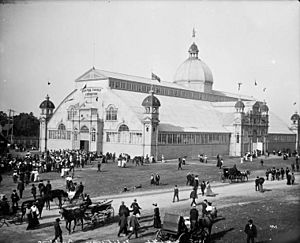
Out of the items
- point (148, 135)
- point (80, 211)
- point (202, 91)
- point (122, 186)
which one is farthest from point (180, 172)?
point (202, 91)

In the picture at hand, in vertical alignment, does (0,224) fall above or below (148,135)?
below

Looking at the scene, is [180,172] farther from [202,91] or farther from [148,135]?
[202,91]

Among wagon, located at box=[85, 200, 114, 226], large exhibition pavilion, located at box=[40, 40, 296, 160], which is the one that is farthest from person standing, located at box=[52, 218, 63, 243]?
large exhibition pavilion, located at box=[40, 40, 296, 160]

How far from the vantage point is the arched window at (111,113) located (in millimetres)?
62125

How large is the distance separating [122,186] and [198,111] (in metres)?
48.7

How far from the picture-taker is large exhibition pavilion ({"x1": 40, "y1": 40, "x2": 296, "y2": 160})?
196ft

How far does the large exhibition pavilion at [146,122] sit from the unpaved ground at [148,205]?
2590 centimetres

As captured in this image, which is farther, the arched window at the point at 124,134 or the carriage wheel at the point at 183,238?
the arched window at the point at 124,134

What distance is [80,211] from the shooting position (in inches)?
745

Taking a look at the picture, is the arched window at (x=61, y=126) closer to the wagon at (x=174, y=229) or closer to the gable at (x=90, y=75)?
the gable at (x=90, y=75)

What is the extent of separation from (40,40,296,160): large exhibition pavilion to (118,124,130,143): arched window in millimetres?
171

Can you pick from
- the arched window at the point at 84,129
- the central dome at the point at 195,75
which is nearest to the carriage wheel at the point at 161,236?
the arched window at the point at 84,129

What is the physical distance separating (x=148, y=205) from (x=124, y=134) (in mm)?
36746

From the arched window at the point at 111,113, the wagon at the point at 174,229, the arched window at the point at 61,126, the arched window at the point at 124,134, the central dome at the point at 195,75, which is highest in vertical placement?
the central dome at the point at 195,75
